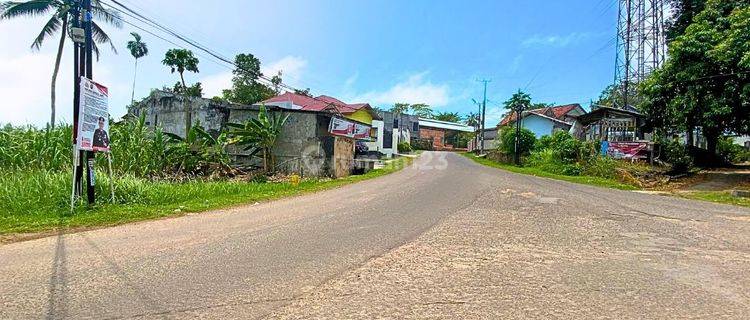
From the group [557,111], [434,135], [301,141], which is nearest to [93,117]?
[301,141]

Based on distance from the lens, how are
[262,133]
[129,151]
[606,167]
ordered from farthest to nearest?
1. [606,167]
2. [262,133]
3. [129,151]

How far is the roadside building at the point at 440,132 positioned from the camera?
254 ft

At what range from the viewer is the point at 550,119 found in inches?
1882

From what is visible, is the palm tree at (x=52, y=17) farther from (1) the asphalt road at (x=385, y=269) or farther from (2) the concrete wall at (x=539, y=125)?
(2) the concrete wall at (x=539, y=125)

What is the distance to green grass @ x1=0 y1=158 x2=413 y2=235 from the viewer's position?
26.4 feet

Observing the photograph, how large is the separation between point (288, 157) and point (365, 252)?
17213 mm

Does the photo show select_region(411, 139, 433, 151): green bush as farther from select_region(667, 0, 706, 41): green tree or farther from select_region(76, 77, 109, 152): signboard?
select_region(76, 77, 109, 152): signboard

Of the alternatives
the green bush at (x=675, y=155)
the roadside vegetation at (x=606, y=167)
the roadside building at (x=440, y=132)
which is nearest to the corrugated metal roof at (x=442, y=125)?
the roadside building at (x=440, y=132)

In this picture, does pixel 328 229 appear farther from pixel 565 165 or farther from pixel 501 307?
pixel 565 165

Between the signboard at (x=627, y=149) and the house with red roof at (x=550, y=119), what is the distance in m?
21.8

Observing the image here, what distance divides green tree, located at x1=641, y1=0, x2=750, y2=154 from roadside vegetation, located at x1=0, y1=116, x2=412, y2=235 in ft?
52.6

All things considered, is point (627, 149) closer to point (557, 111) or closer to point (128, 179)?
point (128, 179)

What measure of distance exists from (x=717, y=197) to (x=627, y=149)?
395 inches

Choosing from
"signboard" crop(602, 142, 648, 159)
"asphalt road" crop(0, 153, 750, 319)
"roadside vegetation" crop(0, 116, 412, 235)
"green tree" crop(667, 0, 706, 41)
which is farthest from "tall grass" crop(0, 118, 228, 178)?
"green tree" crop(667, 0, 706, 41)
